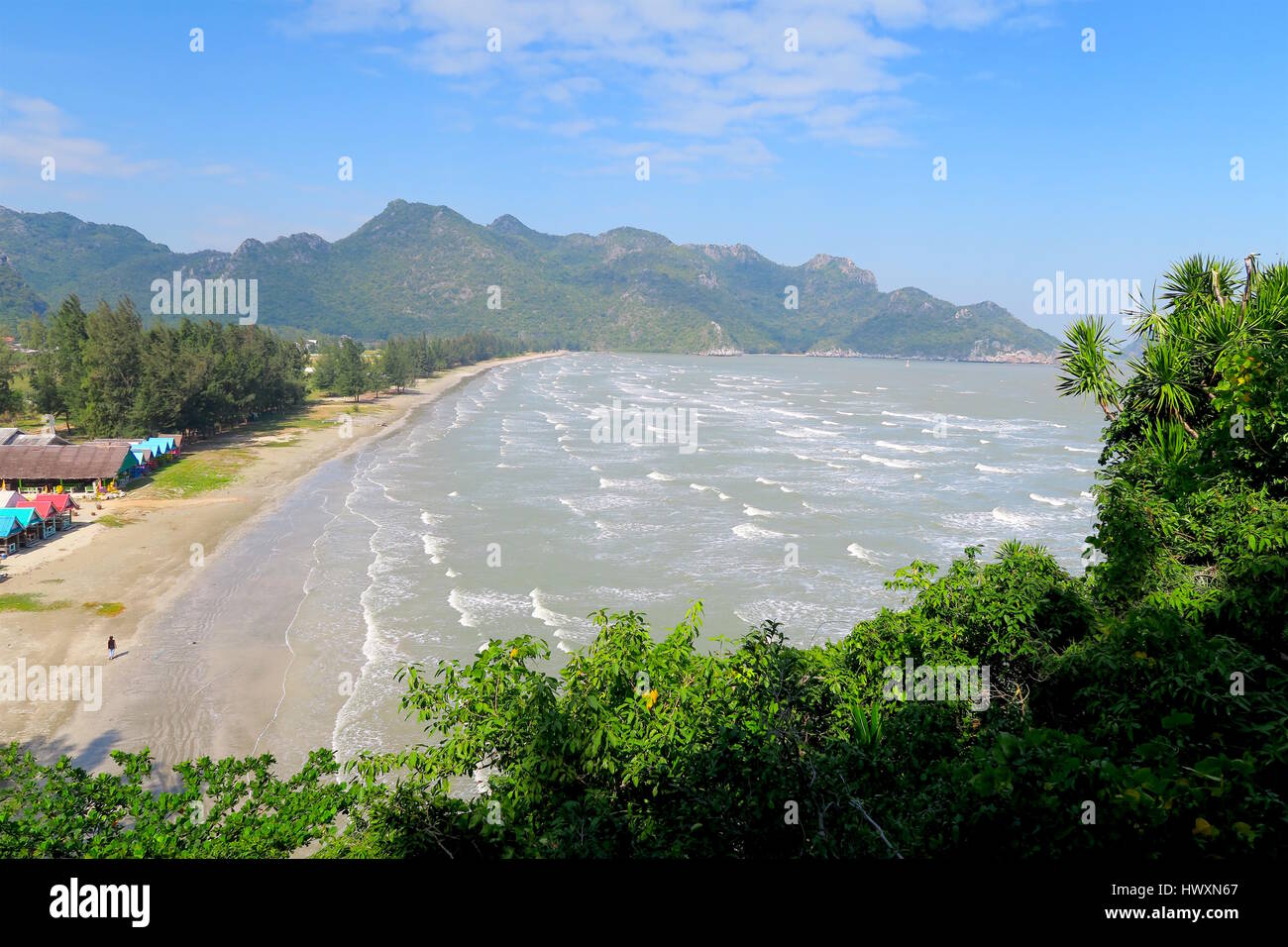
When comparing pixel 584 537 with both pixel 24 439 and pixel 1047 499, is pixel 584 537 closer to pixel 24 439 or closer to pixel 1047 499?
pixel 1047 499

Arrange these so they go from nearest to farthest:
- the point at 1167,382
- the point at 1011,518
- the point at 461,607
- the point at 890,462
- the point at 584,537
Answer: the point at 1167,382 < the point at 461,607 < the point at 584,537 < the point at 1011,518 < the point at 890,462

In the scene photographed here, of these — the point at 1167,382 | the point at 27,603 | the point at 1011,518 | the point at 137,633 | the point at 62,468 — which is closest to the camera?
the point at 1167,382

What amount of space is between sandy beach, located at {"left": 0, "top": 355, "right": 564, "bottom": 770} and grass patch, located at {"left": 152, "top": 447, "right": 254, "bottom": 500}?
890 millimetres

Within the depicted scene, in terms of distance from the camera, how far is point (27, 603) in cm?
3038

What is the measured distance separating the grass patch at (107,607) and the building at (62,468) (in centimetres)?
2014

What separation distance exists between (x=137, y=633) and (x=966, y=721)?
29323 mm

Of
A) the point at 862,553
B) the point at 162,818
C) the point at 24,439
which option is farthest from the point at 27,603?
the point at 862,553

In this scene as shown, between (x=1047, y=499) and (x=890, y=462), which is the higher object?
(x=890, y=462)

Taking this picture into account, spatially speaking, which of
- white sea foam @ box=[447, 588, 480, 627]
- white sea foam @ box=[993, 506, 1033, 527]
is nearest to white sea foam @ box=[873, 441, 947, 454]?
white sea foam @ box=[993, 506, 1033, 527]

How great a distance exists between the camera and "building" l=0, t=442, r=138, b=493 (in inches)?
1868

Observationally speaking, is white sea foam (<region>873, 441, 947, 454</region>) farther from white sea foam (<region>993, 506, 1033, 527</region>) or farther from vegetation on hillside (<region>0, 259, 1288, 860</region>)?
vegetation on hillside (<region>0, 259, 1288, 860</region>)
